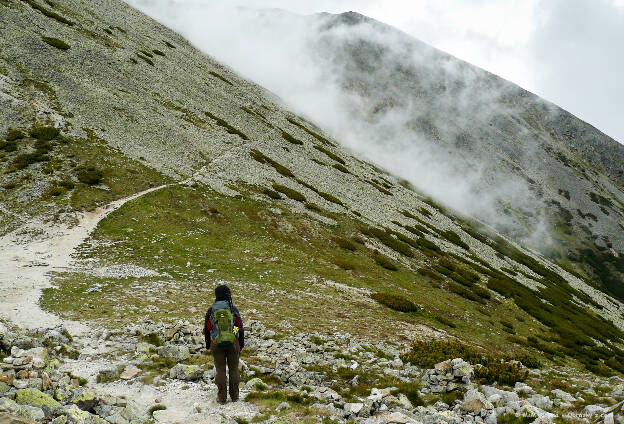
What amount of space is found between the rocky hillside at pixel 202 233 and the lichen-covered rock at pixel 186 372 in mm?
842

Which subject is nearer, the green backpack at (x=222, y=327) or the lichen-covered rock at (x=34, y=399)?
the lichen-covered rock at (x=34, y=399)

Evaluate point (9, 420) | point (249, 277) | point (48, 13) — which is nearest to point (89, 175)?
point (249, 277)

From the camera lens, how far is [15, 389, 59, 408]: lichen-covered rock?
878 cm

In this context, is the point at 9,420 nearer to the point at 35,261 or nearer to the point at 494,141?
the point at 35,261

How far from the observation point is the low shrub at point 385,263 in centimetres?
3938

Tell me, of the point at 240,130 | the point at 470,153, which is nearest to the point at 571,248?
the point at 470,153

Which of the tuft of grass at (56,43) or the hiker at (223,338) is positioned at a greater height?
the tuft of grass at (56,43)

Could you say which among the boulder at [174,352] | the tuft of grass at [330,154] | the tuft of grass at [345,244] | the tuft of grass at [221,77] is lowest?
the boulder at [174,352]

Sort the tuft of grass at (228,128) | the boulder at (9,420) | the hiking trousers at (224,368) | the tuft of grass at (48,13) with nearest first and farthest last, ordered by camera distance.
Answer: the boulder at (9,420), the hiking trousers at (224,368), the tuft of grass at (228,128), the tuft of grass at (48,13)

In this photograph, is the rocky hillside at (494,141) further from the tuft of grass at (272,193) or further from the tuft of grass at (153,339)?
the tuft of grass at (153,339)

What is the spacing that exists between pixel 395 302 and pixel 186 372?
18.9m

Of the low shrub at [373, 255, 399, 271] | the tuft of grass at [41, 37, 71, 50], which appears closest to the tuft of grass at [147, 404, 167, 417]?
the low shrub at [373, 255, 399, 271]

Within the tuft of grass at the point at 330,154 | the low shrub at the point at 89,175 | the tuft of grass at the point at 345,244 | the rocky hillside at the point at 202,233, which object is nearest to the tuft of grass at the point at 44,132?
the rocky hillside at the point at 202,233

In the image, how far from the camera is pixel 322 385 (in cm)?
1349
